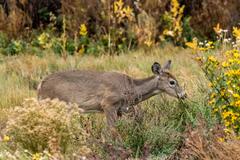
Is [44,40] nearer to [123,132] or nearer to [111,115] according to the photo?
[111,115]

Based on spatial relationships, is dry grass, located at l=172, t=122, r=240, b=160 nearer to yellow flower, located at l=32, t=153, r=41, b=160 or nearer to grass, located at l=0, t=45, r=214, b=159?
grass, located at l=0, t=45, r=214, b=159

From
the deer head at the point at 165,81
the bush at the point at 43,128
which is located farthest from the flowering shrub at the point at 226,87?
the deer head at the point at 165,81

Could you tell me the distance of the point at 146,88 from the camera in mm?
11453

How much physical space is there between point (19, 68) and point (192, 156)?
22.5 feet

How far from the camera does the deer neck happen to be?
1136 cm

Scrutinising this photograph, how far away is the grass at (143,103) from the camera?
889cm

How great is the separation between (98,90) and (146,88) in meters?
0.73

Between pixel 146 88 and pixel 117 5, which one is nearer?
pixel 146 88

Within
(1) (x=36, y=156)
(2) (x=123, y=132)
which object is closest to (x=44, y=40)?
(2) (x=123, y=132)

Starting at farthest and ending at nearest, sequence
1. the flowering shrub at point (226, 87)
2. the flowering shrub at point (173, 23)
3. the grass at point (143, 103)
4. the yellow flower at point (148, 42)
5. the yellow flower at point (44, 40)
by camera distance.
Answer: the flowering shrub at point (173, 23) < the yellow flower at point (44, 40) < the yellow flower at point (148, 42) < the grass at point (143, 103) < the flowering shrub at point (226, 87)

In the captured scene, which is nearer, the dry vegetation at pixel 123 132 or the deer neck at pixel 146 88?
the dry vegetation at pixel 123 132

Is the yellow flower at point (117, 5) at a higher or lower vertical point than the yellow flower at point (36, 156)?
lower

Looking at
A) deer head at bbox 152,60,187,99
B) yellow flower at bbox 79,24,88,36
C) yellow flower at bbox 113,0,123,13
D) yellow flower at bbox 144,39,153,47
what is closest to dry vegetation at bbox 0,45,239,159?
deer head at bbox 152,60,187,99

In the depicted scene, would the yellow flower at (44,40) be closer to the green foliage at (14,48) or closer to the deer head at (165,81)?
the green foliage at (14,48)
